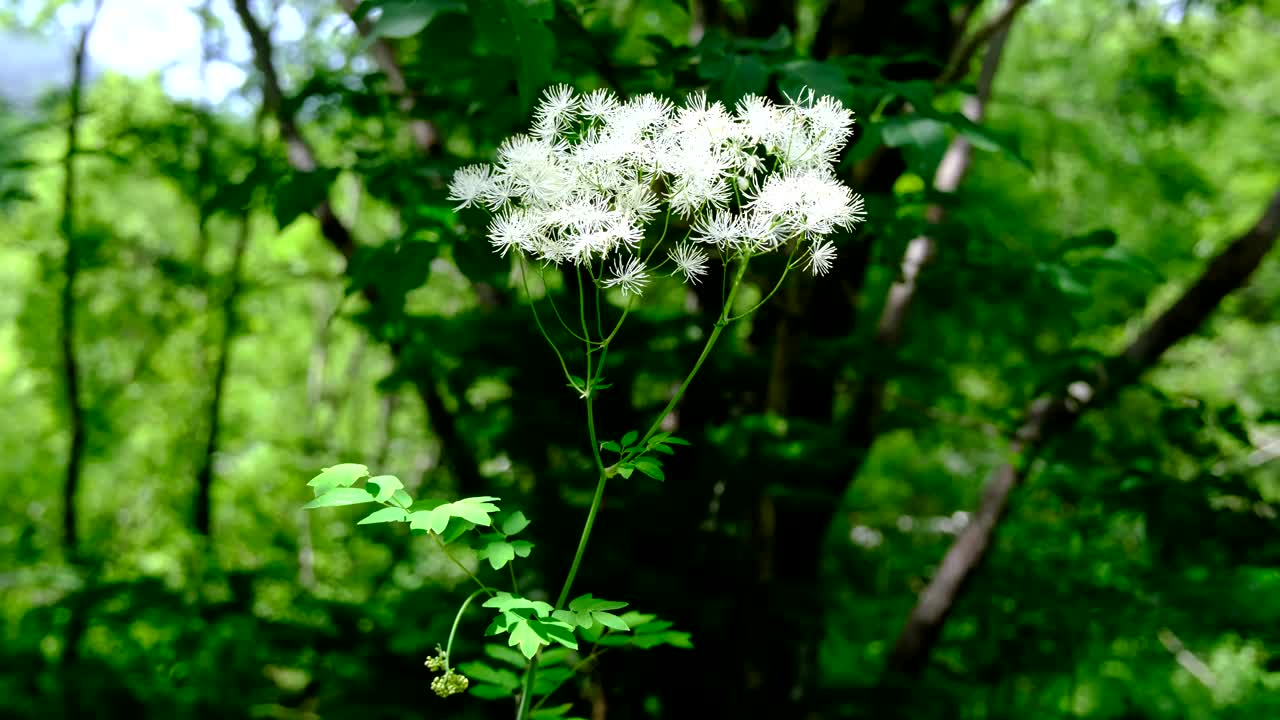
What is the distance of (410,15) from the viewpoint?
Answer: 122cm

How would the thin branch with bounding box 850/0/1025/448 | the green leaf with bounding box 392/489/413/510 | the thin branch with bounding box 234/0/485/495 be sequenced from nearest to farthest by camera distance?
the green leaf with bounding box 392/489/413/510 → the thin branch with bounding box 234/0/485/495 → the thin branch with bounding box 850/0/1025/448

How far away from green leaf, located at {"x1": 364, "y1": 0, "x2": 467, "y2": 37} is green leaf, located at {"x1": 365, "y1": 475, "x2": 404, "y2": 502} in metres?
0.60

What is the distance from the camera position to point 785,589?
86.7 inches

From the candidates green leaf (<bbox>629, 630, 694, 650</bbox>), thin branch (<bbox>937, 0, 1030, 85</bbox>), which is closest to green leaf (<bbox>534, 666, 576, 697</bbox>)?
green leaf (<bbox>629, 630, 694, 650</bbox>)

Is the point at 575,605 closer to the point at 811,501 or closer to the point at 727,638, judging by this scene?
the point at 727,638

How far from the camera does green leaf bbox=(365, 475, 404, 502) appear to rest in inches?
38.7

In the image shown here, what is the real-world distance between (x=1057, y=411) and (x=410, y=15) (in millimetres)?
2045

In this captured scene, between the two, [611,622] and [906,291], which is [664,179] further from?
[906,291]

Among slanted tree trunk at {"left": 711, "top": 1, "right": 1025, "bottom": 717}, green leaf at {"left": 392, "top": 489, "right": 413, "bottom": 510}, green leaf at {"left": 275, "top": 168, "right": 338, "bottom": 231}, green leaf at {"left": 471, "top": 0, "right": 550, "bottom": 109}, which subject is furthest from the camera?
slanted tree trunk at {"left": 711, "top": 1, "right": 1025, "bottom": 717}

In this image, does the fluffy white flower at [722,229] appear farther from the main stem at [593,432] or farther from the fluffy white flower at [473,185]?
the fluffy white flower at [473,185]

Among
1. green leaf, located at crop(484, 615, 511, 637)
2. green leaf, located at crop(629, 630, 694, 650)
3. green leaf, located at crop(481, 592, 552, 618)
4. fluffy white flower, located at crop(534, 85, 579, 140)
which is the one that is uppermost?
fluffy white flower, located at crop(534, 85, 579, 140)

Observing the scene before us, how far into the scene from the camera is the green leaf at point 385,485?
0.98 m

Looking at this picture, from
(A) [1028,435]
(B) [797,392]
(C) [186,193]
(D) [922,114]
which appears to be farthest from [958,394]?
(C) [186,193]

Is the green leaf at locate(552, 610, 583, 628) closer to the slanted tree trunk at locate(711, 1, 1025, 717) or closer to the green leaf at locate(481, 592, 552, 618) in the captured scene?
the green leaf at locate(481, 592, 552, 618)
